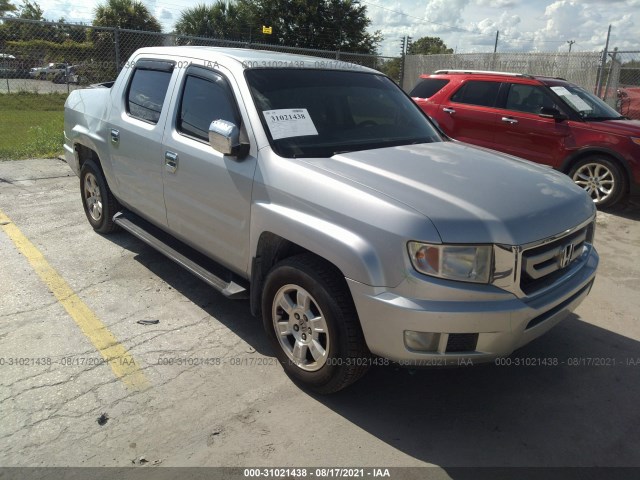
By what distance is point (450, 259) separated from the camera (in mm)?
2508

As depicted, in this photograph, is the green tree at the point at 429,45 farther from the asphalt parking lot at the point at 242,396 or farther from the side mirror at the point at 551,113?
the asphalt parking lot at the point at 242,396

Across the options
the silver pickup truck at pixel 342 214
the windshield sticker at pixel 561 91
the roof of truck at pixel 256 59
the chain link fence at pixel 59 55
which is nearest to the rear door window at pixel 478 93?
the windshield sticker at pixel 561 91

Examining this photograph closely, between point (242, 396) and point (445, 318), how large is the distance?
135 cm

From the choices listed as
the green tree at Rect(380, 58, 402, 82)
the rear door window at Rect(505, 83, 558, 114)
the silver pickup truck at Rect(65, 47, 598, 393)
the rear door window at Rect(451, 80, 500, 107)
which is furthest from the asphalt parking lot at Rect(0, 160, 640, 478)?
the green tree at Rect(380, 58, 402, 82)

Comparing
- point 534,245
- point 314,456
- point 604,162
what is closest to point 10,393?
point 314,456

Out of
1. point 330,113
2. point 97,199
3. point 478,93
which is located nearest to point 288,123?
point 330,113

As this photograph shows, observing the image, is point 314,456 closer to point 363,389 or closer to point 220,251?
point 363,389

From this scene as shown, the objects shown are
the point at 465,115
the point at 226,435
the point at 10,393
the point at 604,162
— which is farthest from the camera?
the point at 465,115

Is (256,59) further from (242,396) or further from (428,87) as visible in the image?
(428,87)

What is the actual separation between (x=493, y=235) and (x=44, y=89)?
16.5 m

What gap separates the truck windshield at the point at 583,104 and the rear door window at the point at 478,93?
0.87 metres

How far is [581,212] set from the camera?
3.09 meters

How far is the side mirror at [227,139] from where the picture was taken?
315cm

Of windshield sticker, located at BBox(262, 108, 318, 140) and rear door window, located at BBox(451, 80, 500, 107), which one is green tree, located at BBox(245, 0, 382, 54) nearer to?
rear door window, located at BBox(451, 80, 500, 107)
